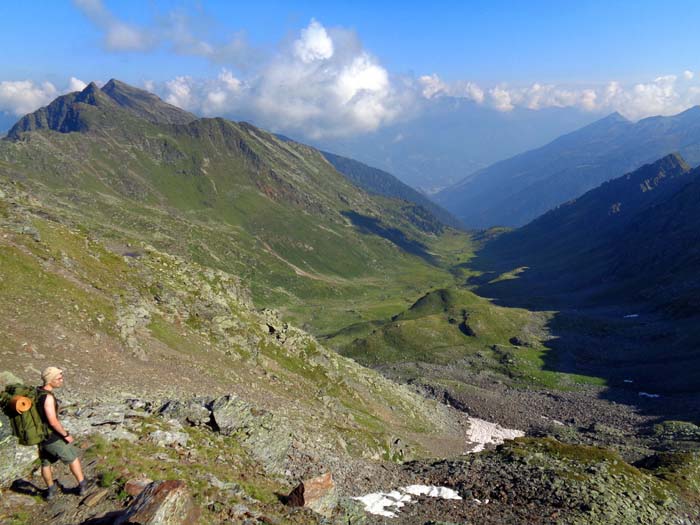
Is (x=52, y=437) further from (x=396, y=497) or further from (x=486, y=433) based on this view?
(x=486, y=433)

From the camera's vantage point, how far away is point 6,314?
3734 centimetres

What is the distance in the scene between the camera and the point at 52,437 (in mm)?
16438

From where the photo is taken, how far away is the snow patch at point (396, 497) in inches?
1261

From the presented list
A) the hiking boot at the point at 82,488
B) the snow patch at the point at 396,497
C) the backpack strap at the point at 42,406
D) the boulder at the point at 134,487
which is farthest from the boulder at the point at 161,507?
the snow patch at the point at 396,497

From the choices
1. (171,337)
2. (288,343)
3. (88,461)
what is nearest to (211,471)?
Answer: (88,461)

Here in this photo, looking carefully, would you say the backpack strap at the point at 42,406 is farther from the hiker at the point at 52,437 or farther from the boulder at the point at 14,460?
the boulder at the point at 14,460

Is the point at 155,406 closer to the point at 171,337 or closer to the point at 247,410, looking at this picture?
the point at 247,410

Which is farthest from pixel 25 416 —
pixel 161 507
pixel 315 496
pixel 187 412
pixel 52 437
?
pixel 187 412

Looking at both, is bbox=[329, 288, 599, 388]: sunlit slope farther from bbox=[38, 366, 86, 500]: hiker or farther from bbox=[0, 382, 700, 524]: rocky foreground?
bbox=[38, 366, 86, 500]: hiker

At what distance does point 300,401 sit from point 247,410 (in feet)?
78.1

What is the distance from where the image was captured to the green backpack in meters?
15.8

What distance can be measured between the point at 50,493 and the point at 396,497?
25.3 meters

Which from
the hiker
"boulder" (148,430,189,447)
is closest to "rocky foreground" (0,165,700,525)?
"boulder" (148,430,189,447)

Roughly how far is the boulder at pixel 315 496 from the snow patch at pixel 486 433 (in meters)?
61.8
